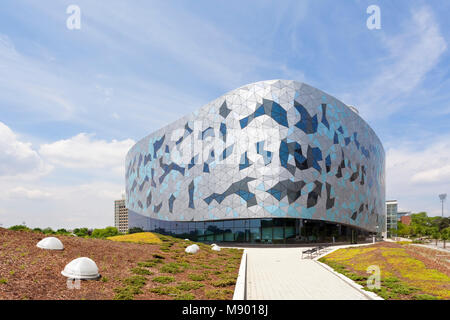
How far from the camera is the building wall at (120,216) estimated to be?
7032 inches

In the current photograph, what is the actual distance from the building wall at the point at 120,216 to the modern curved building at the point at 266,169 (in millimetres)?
136481

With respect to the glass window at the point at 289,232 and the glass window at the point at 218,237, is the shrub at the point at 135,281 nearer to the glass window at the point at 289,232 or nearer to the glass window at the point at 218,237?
the glass window at the point at 289,232

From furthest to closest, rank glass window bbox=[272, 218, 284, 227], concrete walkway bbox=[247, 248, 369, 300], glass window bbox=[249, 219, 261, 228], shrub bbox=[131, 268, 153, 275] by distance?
glass window bbox=[249, 219, 261, 228] → glass window bbox=[272, 218, 284, 227] → shrub bbox=[131, 268, 153, 275] → concrete walkway bbox=[247, 248, 369, 300]

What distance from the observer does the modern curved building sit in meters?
41.5

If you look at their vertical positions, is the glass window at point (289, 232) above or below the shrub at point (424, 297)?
below

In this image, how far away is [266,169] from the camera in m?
41.2

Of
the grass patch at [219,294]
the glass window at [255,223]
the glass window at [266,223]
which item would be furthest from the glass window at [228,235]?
the grass patch at [219,294]

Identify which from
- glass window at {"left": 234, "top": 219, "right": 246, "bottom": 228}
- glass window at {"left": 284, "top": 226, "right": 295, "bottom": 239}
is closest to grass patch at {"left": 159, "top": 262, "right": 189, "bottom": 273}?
glass window at {"left": 234, "top": 219, "right": 246, "bottom": 228}

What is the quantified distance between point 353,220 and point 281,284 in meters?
41.3

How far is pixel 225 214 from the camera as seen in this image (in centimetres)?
4300

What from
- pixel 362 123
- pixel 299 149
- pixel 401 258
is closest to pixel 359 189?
pixel 362 123

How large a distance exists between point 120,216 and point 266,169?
15951 centimetres

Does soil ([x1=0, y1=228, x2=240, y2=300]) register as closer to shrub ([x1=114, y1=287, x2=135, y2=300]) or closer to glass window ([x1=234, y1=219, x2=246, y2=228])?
shrub ([x1=114, y1=287, x2=135, y2=300])

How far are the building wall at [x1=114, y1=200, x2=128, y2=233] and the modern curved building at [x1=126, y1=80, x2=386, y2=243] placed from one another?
13648 cm
